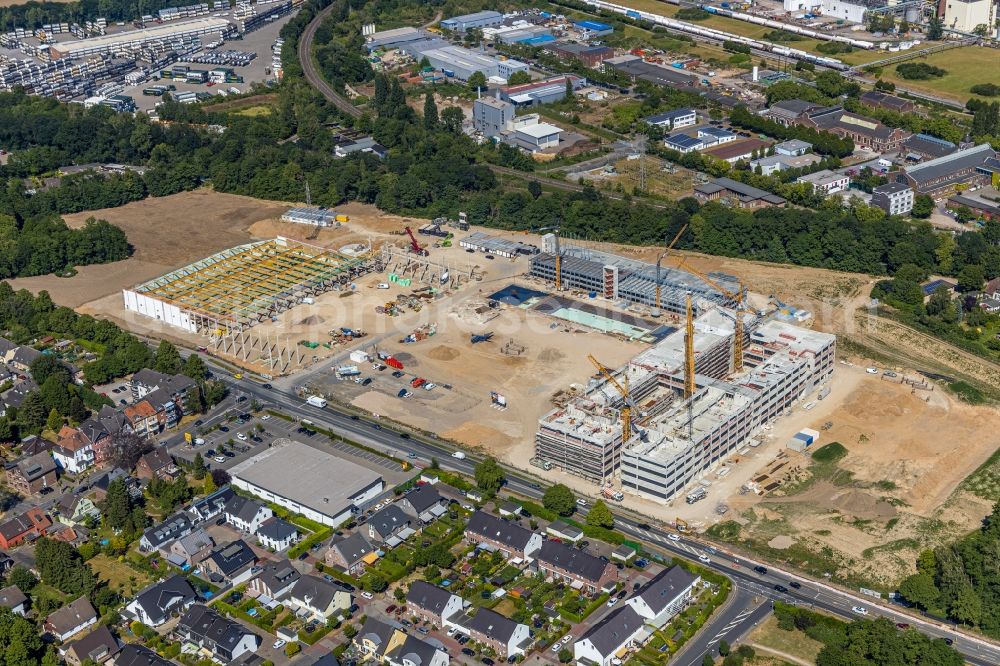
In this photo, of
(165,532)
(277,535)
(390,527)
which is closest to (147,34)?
(165,532)

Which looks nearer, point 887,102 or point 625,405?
point 625,405

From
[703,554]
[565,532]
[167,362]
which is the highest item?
[167,362]

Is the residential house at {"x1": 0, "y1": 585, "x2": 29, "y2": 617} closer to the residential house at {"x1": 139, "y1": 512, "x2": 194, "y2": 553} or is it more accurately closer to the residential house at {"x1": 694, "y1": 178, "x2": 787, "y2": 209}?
the residential house at {"x1": 139, "y1": 512, "x2": 194, "y2": 553}

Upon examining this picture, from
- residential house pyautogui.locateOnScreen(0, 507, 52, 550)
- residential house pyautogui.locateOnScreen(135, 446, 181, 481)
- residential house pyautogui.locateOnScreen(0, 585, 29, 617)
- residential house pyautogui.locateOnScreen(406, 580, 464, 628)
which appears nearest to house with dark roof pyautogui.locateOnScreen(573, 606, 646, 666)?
residential house pyautogui.locateOnScreen(406, 580, 464, 628)

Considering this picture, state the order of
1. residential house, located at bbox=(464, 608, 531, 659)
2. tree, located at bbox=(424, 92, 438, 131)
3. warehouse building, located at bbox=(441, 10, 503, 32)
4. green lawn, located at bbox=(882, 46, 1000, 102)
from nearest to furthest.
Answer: residential house, located at bbox=(464, 608, 531, 659), tree, located at bbox=(424, 92, 438, 131), green lawn, located at bbox=(882, 46, 1000, 102), warehouse building, located at bbox=(441, 10, 503, 32)

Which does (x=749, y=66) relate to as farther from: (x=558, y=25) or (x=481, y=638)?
(x=481, y=638)

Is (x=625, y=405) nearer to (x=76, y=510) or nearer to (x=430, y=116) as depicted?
(x=76, y=510)
